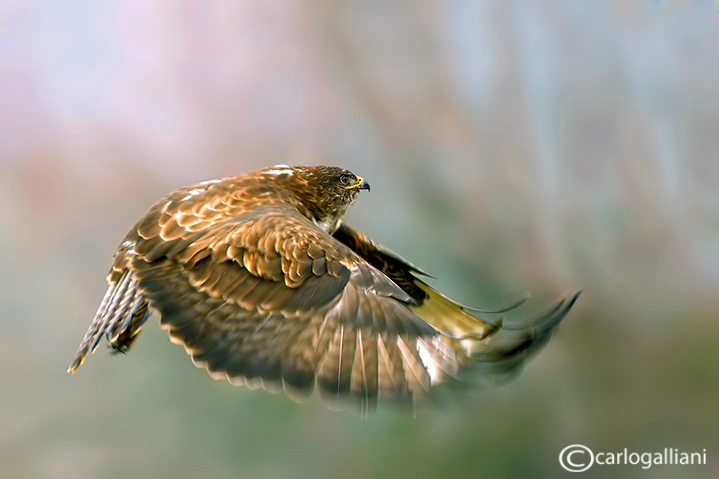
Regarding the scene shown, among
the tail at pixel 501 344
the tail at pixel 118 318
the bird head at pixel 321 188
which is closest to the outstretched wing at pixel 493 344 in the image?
the tail at pixel 501 344

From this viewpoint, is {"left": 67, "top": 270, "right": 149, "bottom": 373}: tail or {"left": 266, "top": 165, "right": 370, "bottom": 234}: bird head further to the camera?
{"left": 266, "top": 165, "right": 370, "bottom": 234}: bird head

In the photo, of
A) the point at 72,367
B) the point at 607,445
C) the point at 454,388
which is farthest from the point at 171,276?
the point at 607,445

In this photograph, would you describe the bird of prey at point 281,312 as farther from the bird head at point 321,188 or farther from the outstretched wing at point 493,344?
the bird head at point 321,188

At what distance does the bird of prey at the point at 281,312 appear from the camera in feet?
3.51

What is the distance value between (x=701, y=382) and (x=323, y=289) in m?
1.29

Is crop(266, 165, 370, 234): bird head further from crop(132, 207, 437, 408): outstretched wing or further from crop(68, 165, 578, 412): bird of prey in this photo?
crop(132, 207, 437, 408): outstretched wing

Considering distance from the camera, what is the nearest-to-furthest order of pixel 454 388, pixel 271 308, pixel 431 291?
pixel 454 388 → pixel 271 308 → pixel 431 291

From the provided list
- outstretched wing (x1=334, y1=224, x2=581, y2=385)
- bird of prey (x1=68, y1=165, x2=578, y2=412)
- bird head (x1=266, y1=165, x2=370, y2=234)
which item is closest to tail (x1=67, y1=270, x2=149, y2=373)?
bird of prey (x1=68, y1=165, x2=578, y2=412)

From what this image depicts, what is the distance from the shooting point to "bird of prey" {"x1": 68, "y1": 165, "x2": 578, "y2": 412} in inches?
42.2

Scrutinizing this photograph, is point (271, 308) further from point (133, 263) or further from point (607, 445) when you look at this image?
point (607, 445)

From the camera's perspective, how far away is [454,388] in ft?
3.43

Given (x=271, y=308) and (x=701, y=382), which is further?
(x=701, y=382)

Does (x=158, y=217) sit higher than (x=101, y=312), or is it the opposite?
(x=158, y=217)

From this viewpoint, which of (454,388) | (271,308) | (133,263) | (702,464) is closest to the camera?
(454,388)
